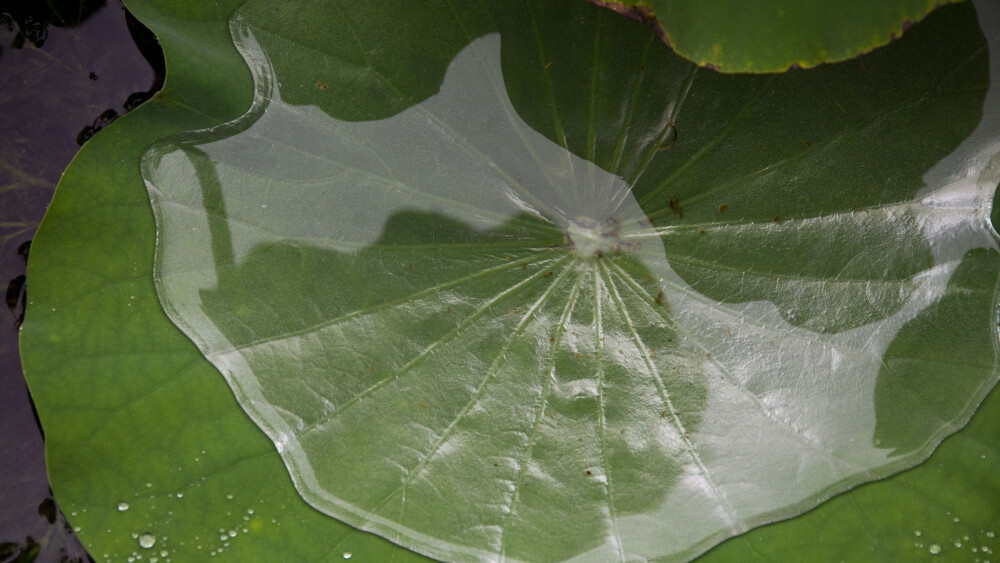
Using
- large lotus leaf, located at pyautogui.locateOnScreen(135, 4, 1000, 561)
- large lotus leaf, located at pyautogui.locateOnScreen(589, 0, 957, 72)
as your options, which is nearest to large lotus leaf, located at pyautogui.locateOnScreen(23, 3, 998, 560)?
large lotus leaf, located at pyautogui.locateOnScreen(135, 4, 1000, 561)

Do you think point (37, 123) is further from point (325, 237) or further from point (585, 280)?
point (585, 280)

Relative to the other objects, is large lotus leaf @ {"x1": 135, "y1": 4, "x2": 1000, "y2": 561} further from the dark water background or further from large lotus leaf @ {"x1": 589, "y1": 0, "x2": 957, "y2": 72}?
the dark water background

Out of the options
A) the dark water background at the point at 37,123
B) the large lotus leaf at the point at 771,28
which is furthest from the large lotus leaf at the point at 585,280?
the dark water background at the point at 37,123

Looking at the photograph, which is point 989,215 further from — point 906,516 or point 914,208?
point 906,516

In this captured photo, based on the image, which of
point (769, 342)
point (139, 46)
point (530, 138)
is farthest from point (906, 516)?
point (139, 46)

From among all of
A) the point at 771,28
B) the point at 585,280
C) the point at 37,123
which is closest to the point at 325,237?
the point at 585,280

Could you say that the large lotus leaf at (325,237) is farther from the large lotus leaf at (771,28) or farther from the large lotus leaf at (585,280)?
the large lotus leaf at (771,28)

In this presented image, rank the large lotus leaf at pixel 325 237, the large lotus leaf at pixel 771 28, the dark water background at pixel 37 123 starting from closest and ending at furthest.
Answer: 1. the large lotus leaf at pixel 771 28
2. the large lotus leaf at pixel 325 237
3. the dark water background at pixel 37 123
